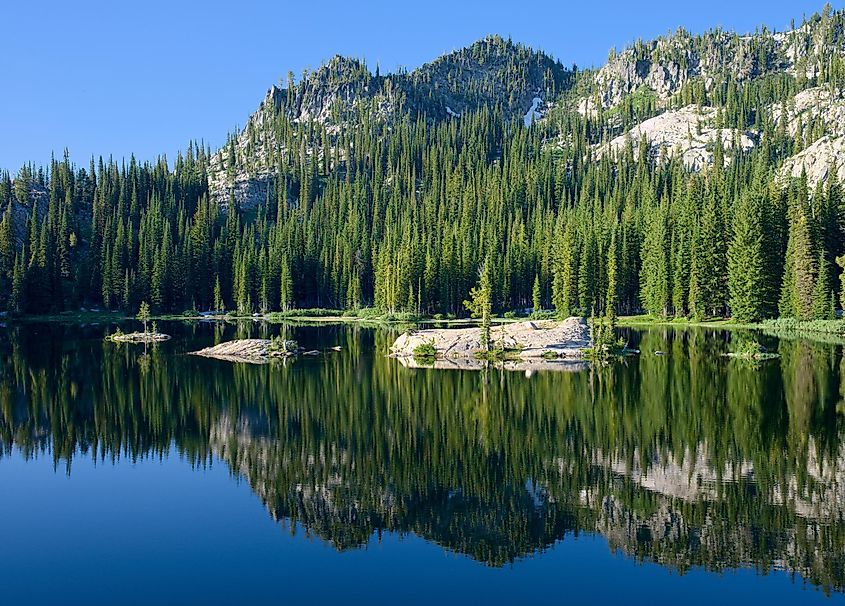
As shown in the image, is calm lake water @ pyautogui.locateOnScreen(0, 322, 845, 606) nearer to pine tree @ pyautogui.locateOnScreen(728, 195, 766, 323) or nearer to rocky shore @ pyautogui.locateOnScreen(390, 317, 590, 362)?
rocky shore @ pyautogui.locateOnScreen(390, 317, 590, 362)

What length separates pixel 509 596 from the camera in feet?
60.0

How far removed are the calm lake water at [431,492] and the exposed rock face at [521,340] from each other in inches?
690

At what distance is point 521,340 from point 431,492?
44.2m

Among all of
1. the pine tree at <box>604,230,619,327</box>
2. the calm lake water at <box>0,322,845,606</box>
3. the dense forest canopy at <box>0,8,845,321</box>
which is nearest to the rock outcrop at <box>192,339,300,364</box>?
the calm lake water at <box>0,322,845,606</box>

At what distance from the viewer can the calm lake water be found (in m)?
19.2

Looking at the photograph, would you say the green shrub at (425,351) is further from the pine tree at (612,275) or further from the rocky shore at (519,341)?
the pine tree at (612,275)

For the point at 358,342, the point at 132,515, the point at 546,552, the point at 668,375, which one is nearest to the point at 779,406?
the point at 668,375

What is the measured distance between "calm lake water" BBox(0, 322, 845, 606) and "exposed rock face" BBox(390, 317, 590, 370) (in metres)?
17.5

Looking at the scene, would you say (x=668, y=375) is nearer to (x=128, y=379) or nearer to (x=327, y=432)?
(x=327, y=432)

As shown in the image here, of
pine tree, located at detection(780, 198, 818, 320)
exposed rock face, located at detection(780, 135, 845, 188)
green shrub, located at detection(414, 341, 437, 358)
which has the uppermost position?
exposed rock face, located at detection(780, 135, 845, 188)

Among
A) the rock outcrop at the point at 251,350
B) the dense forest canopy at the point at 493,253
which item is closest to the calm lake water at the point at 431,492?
the rock outcrop at the point at 251,350

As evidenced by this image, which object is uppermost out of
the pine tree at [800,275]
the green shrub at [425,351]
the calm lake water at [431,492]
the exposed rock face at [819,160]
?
Result: the exposed rock face at [819,160]

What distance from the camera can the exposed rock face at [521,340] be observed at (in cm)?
6706

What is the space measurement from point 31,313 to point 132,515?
13527 centimetres
